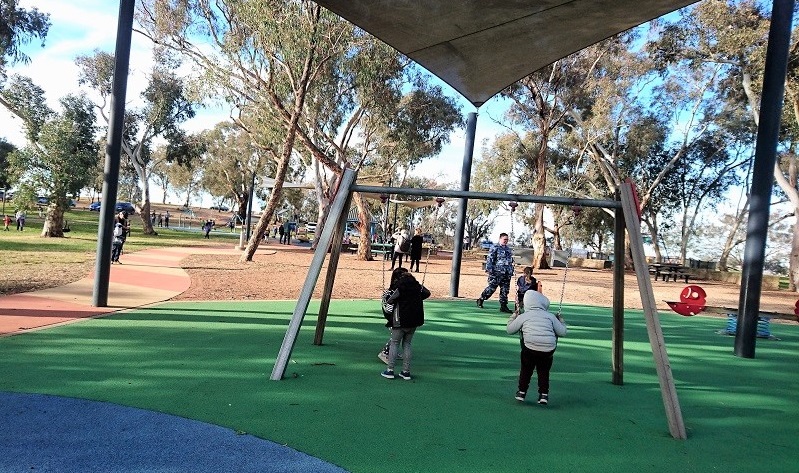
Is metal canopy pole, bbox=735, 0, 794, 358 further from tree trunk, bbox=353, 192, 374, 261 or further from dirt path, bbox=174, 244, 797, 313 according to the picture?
tree trunk, bbox=353, 192, 374, 261

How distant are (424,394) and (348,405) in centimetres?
92

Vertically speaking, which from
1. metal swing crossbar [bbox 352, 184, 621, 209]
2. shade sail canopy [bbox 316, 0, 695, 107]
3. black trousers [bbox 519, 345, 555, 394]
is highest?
shade sail canopy [bbox 316, 0, 695, 107]

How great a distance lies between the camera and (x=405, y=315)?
19.7 feet

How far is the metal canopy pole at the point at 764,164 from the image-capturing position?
8.52 metres

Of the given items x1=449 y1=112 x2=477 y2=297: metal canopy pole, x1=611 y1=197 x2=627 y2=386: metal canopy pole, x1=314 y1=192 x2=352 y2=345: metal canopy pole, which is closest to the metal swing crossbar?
x1=611 y1=197 x2=627 y2=386: metal canopy pole

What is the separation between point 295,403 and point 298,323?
109 cm

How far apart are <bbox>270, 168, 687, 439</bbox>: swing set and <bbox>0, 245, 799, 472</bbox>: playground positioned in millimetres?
262

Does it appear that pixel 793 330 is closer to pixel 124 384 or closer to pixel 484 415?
pixel 484 415

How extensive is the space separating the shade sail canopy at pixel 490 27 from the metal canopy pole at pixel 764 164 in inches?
134

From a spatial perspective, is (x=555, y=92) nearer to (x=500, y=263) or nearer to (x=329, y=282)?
(x=500, y=263)

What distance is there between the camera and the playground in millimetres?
3881

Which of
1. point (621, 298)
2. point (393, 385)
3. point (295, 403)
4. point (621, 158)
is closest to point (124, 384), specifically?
point (295, 403)

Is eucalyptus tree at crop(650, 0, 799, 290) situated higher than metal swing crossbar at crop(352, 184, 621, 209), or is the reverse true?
eucalyptus tree at crop(650, 0, 799, 290)

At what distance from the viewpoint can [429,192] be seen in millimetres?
6023
